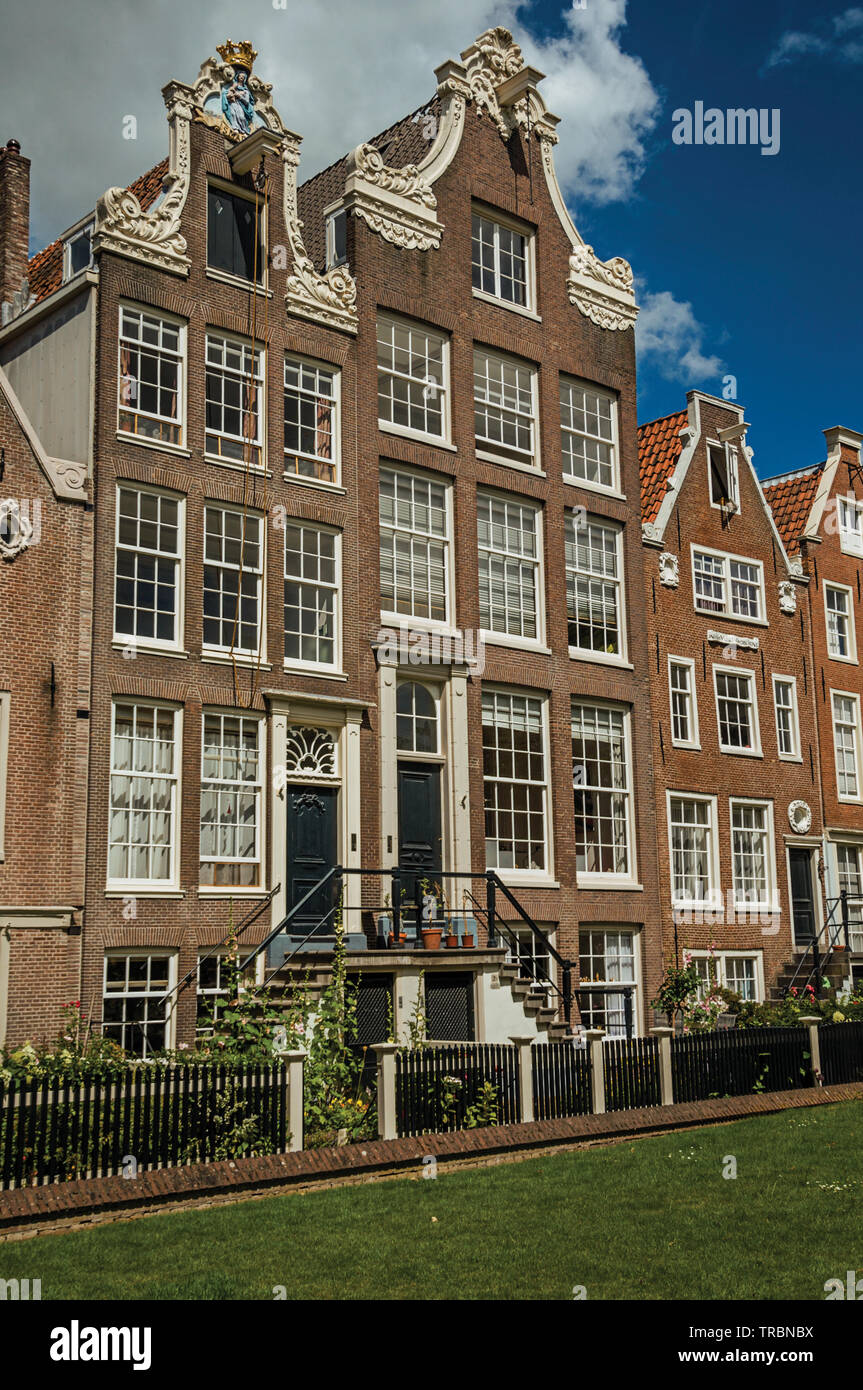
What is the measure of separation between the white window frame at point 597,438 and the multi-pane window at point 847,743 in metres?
9.57

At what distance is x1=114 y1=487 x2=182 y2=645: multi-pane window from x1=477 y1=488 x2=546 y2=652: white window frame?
6.91 m

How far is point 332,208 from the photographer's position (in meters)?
26.3

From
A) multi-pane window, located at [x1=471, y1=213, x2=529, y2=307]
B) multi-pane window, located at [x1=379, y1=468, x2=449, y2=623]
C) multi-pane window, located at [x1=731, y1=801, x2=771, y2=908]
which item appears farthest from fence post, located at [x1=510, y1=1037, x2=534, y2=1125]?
multi-pane window, located at [x1=471, y1=213, x2=529, y2=307]

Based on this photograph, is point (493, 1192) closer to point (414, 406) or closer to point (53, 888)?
point (53, 888)

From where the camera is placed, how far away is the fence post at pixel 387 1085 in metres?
Answer: 15.4

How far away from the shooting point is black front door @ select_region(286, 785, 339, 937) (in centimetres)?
2308

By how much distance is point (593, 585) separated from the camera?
2962cm

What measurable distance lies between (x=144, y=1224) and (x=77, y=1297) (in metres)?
2.82

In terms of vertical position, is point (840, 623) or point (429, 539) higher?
point (840, 623)

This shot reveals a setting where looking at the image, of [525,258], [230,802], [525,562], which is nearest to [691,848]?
[525,562]

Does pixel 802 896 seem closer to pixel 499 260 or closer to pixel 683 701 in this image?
pixel 683 701

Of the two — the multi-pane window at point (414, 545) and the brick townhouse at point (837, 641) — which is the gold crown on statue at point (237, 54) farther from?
the brick townhouse at point (837, 641)

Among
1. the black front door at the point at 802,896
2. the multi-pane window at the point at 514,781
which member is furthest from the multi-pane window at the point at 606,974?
the black front door at the point at 802,896

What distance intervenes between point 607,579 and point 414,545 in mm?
5635
